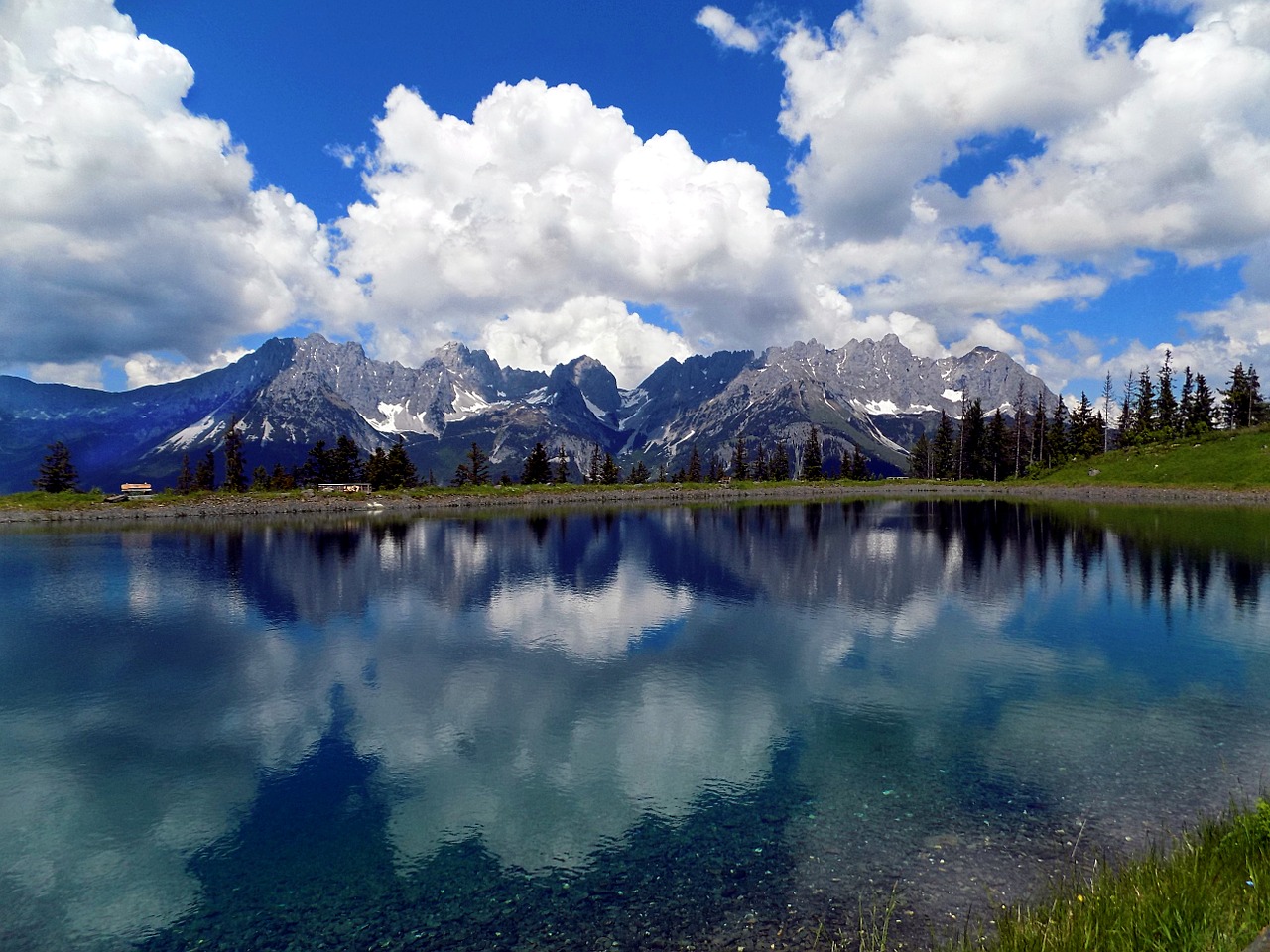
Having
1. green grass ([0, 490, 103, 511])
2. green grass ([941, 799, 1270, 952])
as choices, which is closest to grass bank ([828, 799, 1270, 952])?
green grass ([941, 799, 1270, 952])

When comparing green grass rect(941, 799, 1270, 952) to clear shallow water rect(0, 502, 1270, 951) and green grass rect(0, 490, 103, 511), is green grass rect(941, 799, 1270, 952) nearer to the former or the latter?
clear shallow water rect(0, 502, 1270, 951)

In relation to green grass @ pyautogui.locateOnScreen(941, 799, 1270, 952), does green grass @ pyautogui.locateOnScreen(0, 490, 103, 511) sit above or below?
above

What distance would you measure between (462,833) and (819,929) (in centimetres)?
1011

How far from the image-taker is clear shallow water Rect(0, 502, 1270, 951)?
55.4 ft

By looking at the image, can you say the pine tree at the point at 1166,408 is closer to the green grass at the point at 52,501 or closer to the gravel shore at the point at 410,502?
the gravel shore at the point at 410,502

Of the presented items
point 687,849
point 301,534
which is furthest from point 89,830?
point 301,534

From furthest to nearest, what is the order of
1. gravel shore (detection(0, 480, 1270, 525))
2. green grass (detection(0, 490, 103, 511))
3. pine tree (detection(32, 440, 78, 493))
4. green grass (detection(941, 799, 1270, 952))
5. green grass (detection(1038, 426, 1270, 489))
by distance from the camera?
1. pine tree (detection(32, 440, 78, 493))
2. green grass (detection(0, 490, 103, 511))
3. green grass (detection(1038, 426, 1270, 489))
4. gravel shore (detection(0, 480, 1270, 525))
5. green grass (detection(941, 799, 1270, 952))

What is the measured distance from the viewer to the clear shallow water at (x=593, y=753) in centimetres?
1689

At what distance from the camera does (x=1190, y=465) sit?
515 ft

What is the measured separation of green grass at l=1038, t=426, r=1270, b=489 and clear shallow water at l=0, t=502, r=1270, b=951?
113215mm

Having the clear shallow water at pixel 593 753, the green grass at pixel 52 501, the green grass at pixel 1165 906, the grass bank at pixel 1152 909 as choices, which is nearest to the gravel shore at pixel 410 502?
the green grass at pixel 52 501

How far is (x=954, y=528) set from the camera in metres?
104

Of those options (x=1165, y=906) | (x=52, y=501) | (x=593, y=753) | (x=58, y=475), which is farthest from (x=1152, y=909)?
A: (x=58, y=475)

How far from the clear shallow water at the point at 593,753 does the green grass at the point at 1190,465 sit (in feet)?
371
